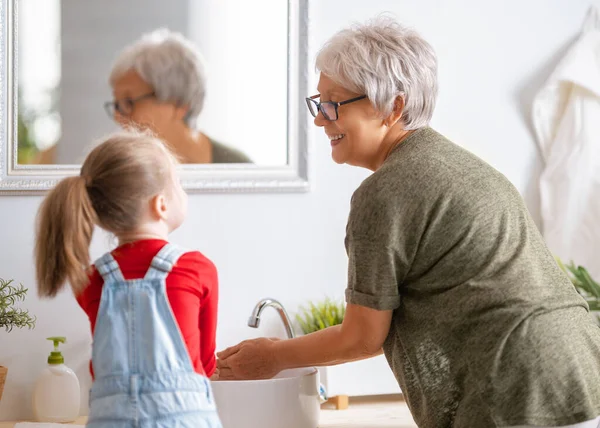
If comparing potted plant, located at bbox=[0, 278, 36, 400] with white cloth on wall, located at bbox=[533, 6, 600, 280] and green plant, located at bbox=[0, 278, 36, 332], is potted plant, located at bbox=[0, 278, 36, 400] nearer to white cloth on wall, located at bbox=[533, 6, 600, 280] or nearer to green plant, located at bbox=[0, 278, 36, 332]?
green plant, located at bbox=[0, 278, 36, 332]

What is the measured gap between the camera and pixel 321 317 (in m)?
2.03

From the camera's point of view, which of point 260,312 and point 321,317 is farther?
point 321,317

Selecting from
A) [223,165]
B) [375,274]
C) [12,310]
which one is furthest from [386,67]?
[12,310]

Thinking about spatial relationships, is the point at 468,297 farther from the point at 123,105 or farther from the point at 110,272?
the point at 123,105

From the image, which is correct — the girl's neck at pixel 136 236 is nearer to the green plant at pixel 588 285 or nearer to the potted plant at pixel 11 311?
the potted plant at pixel 11 311

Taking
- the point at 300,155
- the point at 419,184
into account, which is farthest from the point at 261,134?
the point at 419,184

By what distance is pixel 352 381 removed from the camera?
2.11 metres

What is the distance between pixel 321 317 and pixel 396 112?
733 millimetres

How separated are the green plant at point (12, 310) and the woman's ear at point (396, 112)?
0.92 m

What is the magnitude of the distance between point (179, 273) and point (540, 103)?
53.8 inches

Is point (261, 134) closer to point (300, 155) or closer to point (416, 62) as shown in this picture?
point (300, 155)

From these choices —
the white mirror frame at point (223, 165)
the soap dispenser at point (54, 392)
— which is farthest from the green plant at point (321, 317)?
the soap dispenser at point (54, 392)

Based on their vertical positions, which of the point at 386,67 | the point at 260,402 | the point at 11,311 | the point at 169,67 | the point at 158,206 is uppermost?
the point at 169,67

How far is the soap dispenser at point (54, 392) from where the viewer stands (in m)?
1.88
